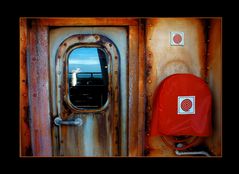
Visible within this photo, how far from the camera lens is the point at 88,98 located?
96.7 inches

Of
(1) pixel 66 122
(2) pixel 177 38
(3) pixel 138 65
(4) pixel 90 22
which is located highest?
(4) pixel 90 22

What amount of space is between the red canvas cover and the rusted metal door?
453 mm

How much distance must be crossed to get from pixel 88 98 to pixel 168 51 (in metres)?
1.00

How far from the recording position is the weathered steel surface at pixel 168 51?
244cm

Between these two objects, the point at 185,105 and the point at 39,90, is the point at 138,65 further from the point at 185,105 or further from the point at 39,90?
the point at 39,90

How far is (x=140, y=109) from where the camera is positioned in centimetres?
246

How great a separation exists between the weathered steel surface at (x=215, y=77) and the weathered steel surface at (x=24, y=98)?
197cm

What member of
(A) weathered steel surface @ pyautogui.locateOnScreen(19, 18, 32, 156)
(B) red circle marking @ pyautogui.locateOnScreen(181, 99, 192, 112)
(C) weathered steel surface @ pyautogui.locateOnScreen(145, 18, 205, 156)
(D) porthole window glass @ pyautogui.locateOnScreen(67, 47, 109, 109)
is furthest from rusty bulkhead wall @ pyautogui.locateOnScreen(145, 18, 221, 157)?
(A) weathered steel surface @ pyautogui.locateOnScreen(19, 18, 32, 156)

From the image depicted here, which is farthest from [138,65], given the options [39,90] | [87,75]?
[39,90]

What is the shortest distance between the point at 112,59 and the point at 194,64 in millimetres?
894

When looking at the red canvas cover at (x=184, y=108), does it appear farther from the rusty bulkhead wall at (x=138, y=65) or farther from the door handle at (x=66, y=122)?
the door handle at (x=66, y=122)

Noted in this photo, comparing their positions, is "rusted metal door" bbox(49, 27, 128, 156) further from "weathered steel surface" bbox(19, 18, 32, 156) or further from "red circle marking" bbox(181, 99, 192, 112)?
"red circle marking" bbox(181, 99, 192, 112)

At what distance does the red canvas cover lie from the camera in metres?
2.24

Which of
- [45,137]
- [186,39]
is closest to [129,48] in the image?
[186,39]
